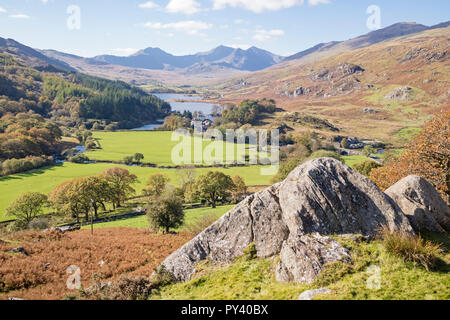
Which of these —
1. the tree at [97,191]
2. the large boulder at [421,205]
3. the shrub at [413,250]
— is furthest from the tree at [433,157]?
the tree at [97,191]

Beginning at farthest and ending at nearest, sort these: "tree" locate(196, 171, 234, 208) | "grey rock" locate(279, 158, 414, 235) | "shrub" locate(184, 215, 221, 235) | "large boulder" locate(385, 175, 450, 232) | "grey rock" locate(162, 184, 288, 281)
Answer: "tree" locate(196, 171, 234, 208)
"shrub" locate(184, 215, 221, 235)
"large boulder" locate(385, 175, 450, 232)
"grey rock" locate(162, 184, 288, 281)
"grey rock" locate(279, 158, 414, 235)

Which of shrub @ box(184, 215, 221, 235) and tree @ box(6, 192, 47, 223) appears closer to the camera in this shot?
shrub @ box(184, 215, 221, 235)

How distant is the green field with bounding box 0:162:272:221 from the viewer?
2874 inches

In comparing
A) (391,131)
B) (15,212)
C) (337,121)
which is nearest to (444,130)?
(15,212)

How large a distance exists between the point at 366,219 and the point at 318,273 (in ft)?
15.7

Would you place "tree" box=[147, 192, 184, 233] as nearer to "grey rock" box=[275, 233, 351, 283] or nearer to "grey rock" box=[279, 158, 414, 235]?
"grey rock" box=[279, 158, 414, 235]

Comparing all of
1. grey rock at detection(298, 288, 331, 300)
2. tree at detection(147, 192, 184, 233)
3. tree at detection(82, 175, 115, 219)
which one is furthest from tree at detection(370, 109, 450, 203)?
tree at detection(82, 175, 115, 219)

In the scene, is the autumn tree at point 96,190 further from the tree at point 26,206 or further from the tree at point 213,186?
the tree at point 213,186

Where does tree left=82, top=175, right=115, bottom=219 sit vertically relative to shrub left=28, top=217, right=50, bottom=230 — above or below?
above

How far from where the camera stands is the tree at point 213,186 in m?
62.0

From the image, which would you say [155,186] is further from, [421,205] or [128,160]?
[421,205]

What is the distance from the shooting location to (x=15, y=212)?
173 ft

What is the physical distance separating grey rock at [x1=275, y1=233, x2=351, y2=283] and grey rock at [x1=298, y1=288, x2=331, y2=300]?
83 cm

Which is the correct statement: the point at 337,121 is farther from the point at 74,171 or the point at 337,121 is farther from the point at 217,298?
the point at 217,298
